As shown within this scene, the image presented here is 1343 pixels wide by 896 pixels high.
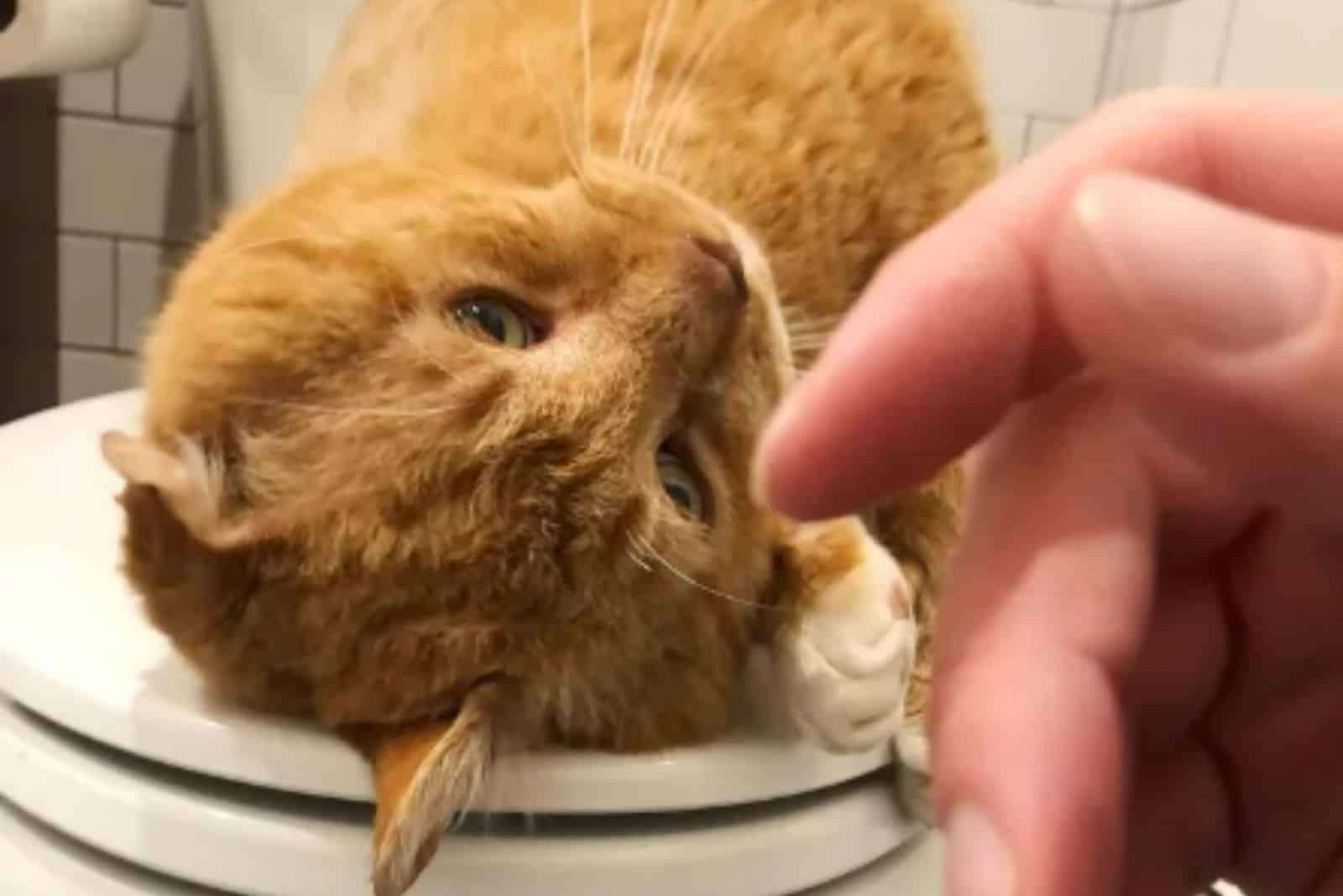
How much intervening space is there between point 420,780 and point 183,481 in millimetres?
143

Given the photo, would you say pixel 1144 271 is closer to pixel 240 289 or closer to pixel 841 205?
pixel 240 289

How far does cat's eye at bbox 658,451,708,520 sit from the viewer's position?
2.18 ft

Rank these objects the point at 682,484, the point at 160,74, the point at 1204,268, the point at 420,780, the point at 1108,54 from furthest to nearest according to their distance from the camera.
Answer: the point at 160,74
the point at 1108,54
the point at 682,484
the point at 420,780
the point at 1204,268

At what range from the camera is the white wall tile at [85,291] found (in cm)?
159

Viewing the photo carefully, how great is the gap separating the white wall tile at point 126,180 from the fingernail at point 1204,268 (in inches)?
57.0

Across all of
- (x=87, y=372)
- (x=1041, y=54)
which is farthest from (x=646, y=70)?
(x=87, y=372)

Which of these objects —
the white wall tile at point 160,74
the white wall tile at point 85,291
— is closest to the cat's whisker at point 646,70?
the white wall tile at point 160,74

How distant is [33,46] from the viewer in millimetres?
1142

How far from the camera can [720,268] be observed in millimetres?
648

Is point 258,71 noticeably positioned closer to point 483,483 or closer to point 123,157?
point 123,157

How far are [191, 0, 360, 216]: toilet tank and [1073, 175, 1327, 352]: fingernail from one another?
39.1 inches

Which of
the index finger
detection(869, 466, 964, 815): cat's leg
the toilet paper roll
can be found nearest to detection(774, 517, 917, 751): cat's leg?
detection(869, 466, 964, 815): cat's leg

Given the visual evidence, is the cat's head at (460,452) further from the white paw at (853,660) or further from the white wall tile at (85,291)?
the white wall tile at (85,291)

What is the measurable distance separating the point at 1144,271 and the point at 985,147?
0.72m
